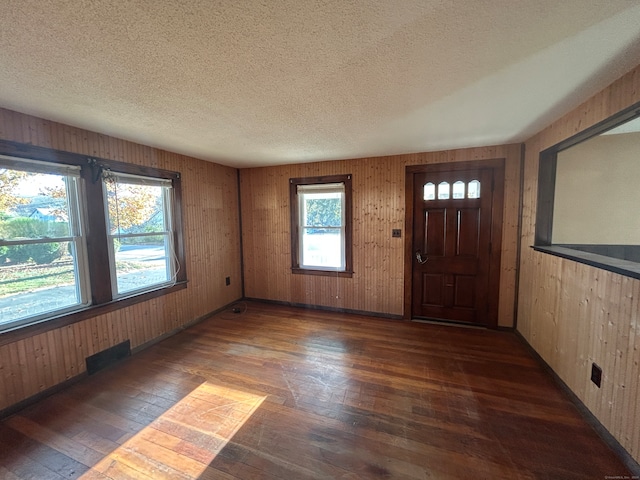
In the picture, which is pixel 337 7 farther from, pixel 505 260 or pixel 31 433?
pixel 505 260

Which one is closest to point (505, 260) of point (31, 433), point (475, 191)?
point (475, 191)

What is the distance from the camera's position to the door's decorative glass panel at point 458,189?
136 inches

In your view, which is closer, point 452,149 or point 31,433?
point 31,433

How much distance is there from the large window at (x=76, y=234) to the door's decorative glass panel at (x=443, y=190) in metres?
3.48

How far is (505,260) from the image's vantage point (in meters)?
3.33

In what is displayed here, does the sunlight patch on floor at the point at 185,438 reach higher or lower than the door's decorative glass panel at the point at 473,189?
lower

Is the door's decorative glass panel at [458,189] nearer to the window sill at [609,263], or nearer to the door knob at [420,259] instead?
the door knob at [420,259]

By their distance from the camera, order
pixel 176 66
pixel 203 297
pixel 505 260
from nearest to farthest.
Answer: pixel 176 66, pixel 505 260, pixel 203 297

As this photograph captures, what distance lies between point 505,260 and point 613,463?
216cm

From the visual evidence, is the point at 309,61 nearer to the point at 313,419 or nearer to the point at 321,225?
the point at 313,419

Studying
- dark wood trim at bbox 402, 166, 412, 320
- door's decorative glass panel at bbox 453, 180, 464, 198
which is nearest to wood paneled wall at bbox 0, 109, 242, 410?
dark wood trim at bbox 402, 166, 412, 320

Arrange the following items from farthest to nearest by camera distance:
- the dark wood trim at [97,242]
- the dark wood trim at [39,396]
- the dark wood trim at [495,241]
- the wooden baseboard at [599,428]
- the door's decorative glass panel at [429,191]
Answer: the door's decorative glass panel at [429,191]
the dark wood trim at [495,241]
the dark wood trim at [97,242]
the dark wood trim at [39,396]
the wooden baseboard at [599,428]

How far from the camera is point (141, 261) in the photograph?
10.3 ft

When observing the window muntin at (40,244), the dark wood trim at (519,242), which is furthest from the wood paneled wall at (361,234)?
the window muntin at (40,244)
